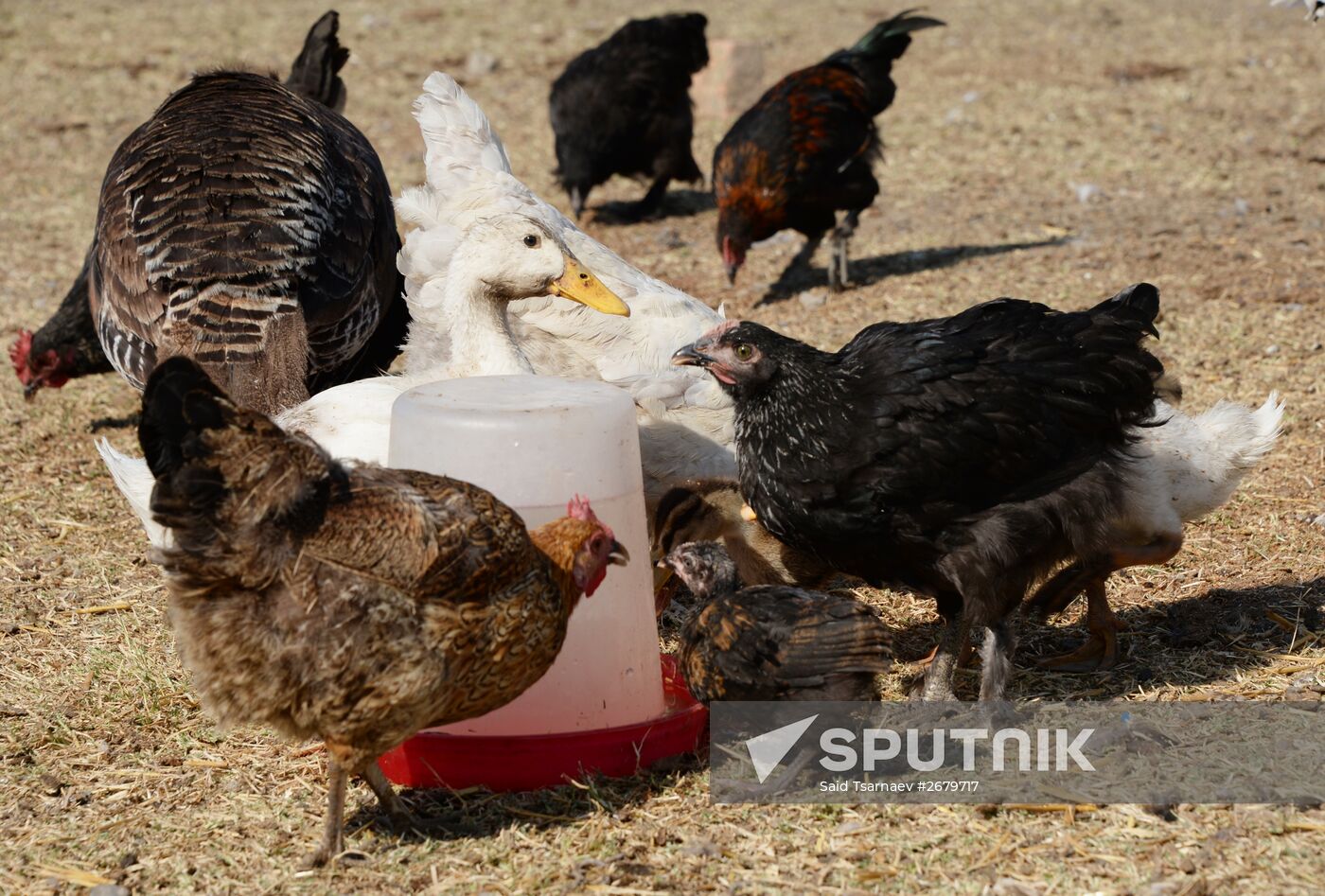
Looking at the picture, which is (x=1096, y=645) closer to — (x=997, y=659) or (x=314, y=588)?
(x=997, y=659)

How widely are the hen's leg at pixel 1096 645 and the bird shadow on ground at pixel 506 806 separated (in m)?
1.36

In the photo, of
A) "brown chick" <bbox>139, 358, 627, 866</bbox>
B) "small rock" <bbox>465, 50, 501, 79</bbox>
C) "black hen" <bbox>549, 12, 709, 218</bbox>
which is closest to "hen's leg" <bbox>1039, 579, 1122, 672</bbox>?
"brown chick" <bbox>139, 358, 627, 866</bbox>

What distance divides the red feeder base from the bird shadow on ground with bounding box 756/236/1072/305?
520 centimetres

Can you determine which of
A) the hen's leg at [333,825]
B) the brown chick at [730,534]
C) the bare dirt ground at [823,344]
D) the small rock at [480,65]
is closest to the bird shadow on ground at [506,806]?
the bare dirt ground at [823,344]

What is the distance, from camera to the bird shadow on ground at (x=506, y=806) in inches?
128

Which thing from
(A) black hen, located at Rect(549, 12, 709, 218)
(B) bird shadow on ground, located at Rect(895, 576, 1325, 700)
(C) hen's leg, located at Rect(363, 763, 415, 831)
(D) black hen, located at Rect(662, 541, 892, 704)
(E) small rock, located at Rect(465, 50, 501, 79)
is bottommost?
(B) bird shadow on ground, located at Rect(895, 576, 1325, 700)

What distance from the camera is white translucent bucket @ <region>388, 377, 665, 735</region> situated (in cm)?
345

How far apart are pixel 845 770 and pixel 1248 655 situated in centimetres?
147

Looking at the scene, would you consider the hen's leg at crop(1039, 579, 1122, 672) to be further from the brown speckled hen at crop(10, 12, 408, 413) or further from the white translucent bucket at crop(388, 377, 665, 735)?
the brown speckled hen at crop(10, 12, 408, 413)

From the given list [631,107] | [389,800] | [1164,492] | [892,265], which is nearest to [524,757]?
[389,800]

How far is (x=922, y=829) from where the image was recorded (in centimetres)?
320

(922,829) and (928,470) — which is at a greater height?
(928,470)

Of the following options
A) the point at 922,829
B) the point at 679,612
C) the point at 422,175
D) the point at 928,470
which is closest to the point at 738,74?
the point at 422,175

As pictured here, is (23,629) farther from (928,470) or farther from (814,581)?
(928,470)
